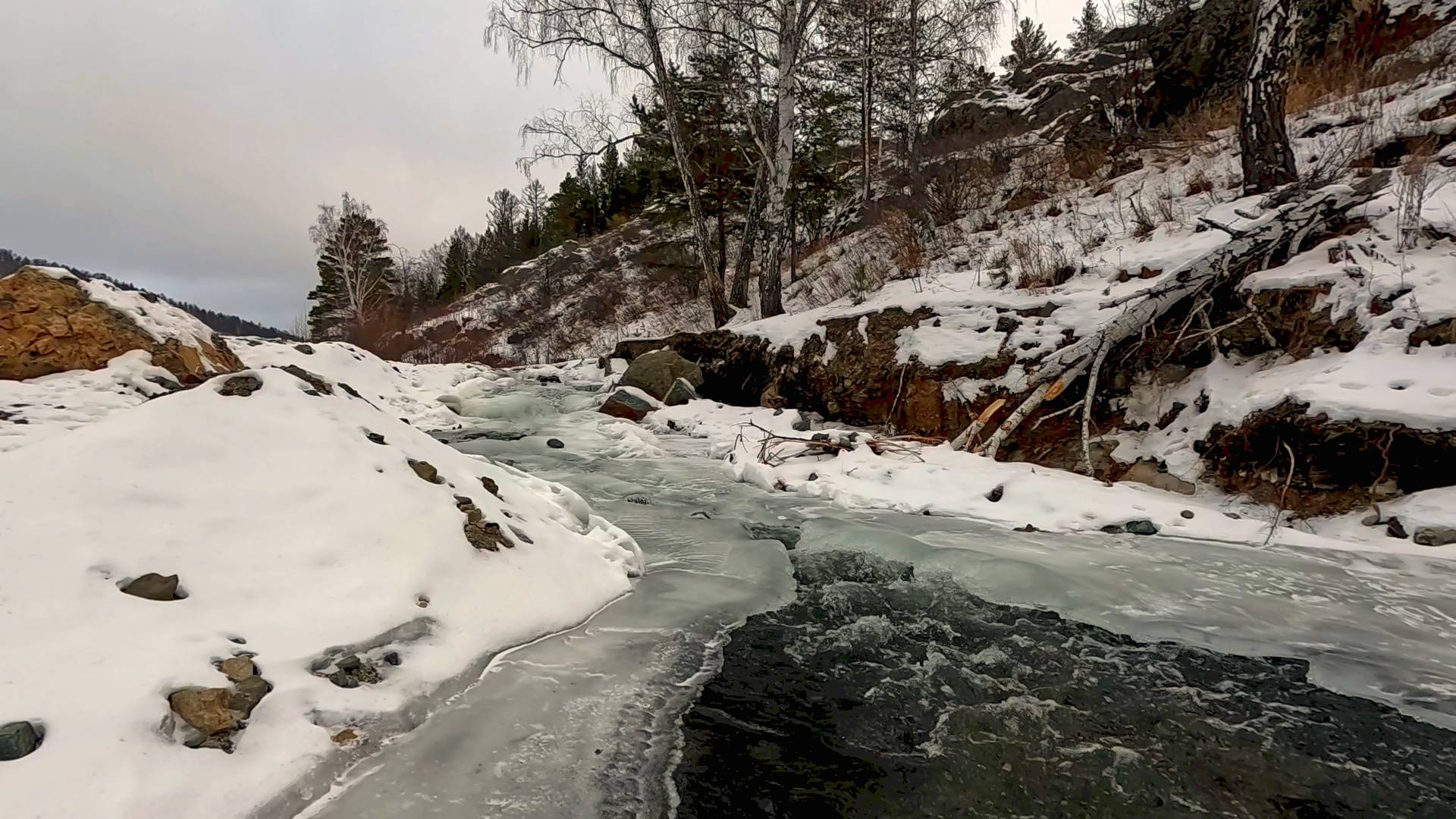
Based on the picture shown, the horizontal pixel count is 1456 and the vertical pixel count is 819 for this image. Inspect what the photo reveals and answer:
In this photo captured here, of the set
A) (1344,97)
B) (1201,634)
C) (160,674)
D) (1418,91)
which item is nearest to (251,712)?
(160,674)

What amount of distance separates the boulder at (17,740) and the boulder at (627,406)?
6817mm

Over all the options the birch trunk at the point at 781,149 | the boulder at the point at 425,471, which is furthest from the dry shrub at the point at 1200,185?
the boulder at the point at 425,471

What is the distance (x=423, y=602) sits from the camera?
2197 mm

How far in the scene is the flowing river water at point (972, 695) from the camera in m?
1.65

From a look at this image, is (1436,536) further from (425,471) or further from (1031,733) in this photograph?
(425,471)

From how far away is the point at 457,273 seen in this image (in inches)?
1518

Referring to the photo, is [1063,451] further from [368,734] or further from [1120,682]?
[368,734]

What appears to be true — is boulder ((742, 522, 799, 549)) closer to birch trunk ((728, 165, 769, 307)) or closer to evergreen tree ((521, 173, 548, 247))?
birch trunk ((728, 165, 769, 307))

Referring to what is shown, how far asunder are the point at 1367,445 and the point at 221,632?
5.24 meters

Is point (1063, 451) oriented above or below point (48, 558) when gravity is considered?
below

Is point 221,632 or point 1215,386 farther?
point 1215,386

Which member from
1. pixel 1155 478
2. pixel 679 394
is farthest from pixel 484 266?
pixel 1155 478

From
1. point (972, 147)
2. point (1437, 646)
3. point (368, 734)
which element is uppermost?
point (972, 147)

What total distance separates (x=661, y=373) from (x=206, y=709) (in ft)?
24.8
